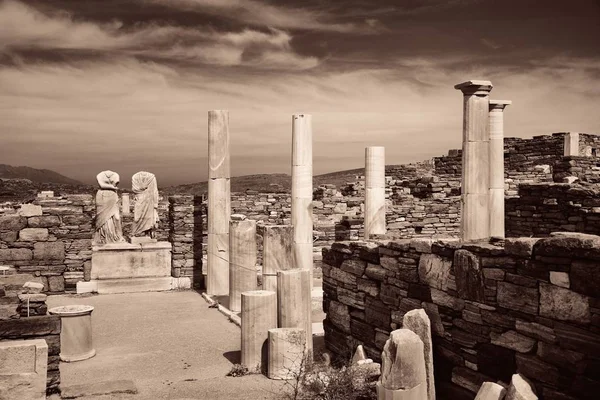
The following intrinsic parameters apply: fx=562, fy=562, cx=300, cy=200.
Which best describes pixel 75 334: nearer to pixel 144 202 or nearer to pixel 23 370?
pixel 23 370

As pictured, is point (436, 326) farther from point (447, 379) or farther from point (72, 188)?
point (72, 188)

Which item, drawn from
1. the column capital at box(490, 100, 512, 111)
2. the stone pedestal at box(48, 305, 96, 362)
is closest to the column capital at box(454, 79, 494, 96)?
the column capital at box(490, 100, 512, 111)

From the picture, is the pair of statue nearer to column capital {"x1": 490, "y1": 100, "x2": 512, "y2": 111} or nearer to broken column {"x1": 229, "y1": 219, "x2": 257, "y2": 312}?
broken column {"x1": 229, "y1": 219, "x2": 257, "y2": 312}

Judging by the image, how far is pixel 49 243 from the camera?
13.1 metres

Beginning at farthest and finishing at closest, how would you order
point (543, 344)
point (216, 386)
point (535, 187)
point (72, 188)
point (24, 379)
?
point (72, 188) < point (535, 187) < point (216, 386) < point (24, 379) < point (543, 344)

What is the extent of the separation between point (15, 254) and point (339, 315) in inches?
338

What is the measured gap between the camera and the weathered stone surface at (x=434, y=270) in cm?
571

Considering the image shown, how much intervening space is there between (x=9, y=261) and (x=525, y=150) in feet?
61.6

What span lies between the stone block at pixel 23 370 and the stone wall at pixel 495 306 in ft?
12.3

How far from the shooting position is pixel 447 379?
569 cm

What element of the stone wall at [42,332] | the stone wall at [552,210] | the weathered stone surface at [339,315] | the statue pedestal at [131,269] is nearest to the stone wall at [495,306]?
the weathered stone surface at [339,315]

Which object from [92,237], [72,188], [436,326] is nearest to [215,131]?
[92,237]

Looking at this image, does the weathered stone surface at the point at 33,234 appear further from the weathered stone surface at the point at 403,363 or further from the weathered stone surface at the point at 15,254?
the weathered stone surface at the point at 403,363

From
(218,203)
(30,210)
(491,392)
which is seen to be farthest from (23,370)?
(30,210)
